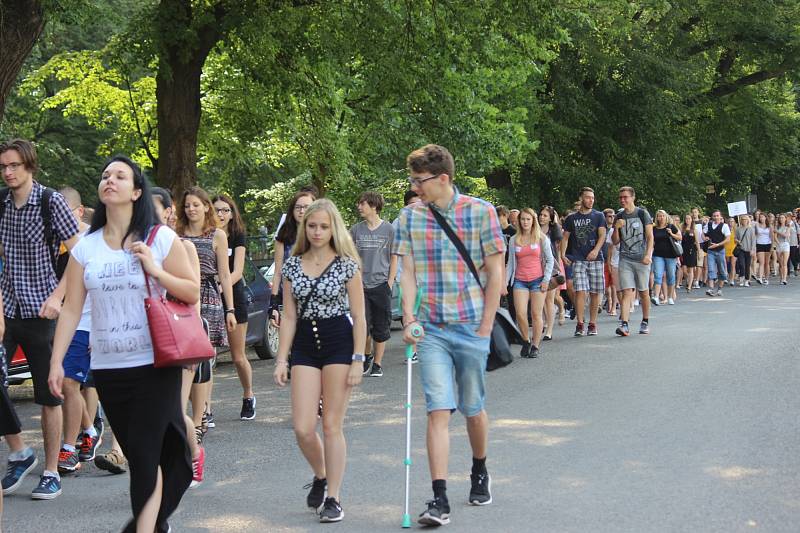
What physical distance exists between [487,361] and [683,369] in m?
6.35

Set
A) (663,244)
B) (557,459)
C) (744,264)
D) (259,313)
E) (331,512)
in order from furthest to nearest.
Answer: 1. (744,264)
2. (663,244)
3. (259,313)
4. (557,459)
5. (331,512)

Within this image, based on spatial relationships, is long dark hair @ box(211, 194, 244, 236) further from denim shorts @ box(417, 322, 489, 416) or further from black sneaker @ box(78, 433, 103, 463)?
denim shorts @ box(417, 322, 489, 416)

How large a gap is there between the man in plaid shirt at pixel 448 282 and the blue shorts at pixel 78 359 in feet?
8.63

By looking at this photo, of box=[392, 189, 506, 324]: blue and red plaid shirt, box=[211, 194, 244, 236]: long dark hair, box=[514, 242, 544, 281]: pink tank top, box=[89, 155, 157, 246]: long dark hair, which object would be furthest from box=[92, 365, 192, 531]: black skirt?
box=[514, 242, 544, 281]: pink tank top

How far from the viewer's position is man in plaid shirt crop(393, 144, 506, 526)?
628 cm

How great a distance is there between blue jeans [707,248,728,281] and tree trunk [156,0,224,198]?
47.4ft

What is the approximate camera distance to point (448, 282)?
6.32m

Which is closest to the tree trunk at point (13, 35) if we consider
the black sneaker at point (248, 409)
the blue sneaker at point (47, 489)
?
the black sneaker at point (248, 409)

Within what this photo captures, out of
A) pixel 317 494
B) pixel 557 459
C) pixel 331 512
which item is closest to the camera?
pixel 331 512

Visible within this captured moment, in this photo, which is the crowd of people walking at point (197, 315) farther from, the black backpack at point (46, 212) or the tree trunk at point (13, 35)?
the tree trunk at point (13, 35)

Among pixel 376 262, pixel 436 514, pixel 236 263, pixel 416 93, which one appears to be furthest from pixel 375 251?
pixel 416 93

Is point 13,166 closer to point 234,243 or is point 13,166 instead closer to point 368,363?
point 234,243

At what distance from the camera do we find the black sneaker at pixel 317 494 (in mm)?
6562

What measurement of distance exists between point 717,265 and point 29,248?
23.1 metres
